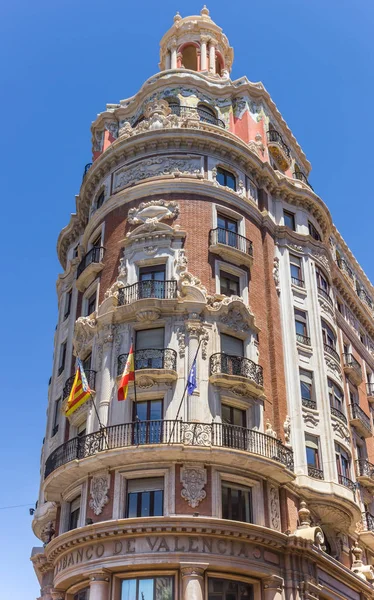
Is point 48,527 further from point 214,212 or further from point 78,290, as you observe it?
point 214,212

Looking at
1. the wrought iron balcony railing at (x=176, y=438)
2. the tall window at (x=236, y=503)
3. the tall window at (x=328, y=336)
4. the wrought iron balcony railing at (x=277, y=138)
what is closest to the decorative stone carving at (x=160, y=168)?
the wrought iron balcony railing at (x=277, y=138)

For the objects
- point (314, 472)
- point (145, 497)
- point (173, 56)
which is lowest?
point (145, 497)

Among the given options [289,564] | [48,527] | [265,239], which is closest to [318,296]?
[265,239]

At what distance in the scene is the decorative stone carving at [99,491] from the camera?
31297 millimetres

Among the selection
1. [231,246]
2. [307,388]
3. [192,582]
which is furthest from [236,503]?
[231,246]

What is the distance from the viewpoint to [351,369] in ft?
150

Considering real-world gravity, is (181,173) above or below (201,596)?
above

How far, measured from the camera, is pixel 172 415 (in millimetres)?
32500

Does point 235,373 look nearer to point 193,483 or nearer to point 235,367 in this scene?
point 235,367

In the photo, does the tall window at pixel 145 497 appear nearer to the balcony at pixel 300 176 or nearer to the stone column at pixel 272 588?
the stone column at pixel 272 588

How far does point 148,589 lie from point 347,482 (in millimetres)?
13138

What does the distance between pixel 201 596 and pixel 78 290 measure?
1993 centimetres

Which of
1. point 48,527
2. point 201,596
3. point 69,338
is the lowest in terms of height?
point 201,596

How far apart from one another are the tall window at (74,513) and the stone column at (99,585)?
4.02m
